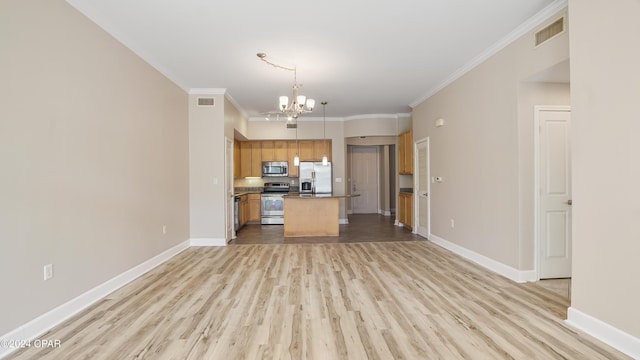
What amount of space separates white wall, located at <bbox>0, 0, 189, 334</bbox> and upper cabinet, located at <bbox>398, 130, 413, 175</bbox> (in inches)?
202

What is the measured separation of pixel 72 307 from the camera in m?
2.58

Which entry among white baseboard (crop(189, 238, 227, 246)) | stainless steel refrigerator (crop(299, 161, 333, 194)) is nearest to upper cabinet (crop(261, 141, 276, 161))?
stainless steel refrigerator (crop(299, 161, 333, 194))

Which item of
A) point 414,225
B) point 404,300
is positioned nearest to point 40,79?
point 404,300

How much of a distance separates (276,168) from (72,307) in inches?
227

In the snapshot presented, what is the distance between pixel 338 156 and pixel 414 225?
8.99ft

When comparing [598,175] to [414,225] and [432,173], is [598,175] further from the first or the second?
[414,225]

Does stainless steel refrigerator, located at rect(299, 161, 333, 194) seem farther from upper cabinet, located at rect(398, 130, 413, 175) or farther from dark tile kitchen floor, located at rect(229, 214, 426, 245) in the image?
upper cabinet, located at rect(398, 130, 413, 175)

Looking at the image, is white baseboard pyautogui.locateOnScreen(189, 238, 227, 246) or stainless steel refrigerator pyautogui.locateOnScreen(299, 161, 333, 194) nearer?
white baseboard pyautogui.locateOnScreen(189, 238, 227, 246)

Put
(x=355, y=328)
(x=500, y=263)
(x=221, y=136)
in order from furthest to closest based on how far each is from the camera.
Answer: (x=221, y=136), (x=500, y=263), (x=355, y=328)

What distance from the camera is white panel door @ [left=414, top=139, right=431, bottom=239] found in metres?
5.81

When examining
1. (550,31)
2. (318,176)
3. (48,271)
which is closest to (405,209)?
(318,176)

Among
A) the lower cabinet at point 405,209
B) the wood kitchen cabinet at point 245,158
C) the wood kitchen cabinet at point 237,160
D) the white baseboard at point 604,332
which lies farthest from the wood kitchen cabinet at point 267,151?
the white baseboard at point 604,332

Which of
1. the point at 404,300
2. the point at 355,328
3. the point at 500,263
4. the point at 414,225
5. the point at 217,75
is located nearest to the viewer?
the point at 355,328

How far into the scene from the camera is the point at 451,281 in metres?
3.42
